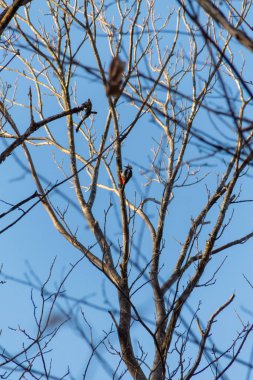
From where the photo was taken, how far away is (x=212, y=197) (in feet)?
14.9

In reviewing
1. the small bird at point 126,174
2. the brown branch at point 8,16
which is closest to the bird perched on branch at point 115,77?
the brown branch at point 8,16

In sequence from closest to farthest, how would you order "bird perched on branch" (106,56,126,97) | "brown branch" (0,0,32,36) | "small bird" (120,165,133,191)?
1. "bird perched on branch" (106,56,126,97)
2. "brown branch" (0,0,32,36)
3. "small bird" (120,165,133,191)

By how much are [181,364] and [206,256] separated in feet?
3.43

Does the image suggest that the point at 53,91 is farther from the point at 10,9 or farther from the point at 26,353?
the point at 10,9

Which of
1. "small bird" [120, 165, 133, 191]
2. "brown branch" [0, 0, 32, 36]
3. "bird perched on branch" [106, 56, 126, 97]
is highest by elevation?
"small bird" [120, 165, 133, 191]

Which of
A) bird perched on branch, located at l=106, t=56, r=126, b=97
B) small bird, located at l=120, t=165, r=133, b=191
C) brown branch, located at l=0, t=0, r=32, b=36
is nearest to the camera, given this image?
bird perched on branch, located at l=106, t=56, r=126, b=97

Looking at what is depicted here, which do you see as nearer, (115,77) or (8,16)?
(115,77)

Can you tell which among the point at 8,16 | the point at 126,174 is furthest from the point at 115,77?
the point at 126,174

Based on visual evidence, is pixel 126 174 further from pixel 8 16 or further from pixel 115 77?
pixel 115 77

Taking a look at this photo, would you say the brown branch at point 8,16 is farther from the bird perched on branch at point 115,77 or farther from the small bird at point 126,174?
the small bird at point 126,174

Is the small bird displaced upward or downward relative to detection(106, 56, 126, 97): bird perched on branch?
upward

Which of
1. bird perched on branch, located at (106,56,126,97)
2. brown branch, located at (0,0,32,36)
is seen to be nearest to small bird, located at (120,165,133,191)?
brown branch, located at (0,0,32,36)

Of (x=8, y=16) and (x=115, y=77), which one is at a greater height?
(x=8, y=16)

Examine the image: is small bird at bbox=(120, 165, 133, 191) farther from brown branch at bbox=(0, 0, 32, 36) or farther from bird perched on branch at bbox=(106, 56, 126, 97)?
bird perched on branch at bbox=(106, 56, 126, 97)
